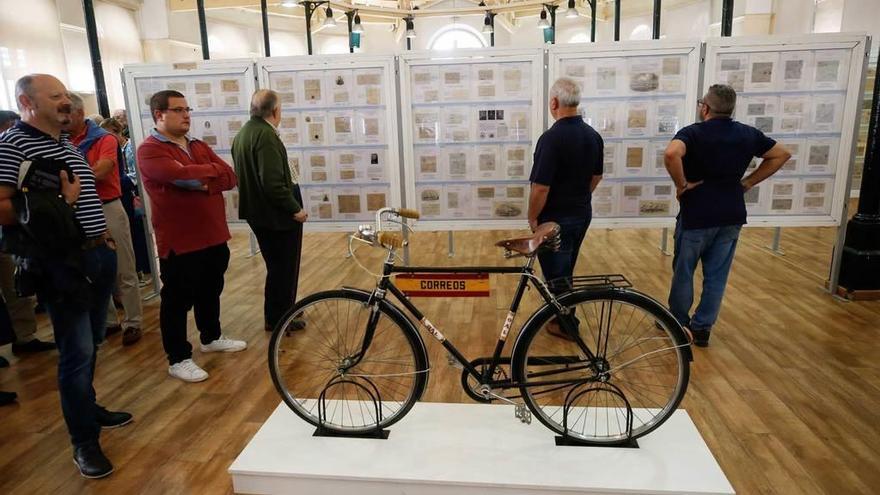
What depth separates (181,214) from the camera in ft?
9.70

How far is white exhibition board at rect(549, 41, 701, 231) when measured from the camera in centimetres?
405

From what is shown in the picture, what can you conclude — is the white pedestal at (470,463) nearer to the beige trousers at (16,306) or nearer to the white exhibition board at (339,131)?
the beige trousers at (16,306)

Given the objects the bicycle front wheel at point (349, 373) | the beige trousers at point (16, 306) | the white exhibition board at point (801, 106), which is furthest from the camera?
the white exhibition board at point (801, 106)

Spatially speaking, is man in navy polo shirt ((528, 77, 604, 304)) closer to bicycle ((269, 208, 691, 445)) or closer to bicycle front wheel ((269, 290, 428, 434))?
bicycle ((269, 208, 691, 445))

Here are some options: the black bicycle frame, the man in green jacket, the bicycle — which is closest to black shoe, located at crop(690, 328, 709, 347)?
the bicycle

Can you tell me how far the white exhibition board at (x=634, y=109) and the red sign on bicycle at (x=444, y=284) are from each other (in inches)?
96.3

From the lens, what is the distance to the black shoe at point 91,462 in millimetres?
2303

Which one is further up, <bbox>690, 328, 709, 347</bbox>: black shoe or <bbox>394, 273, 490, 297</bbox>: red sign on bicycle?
<bbox>394, 273, 490, 297</bbox>: red sign on bicycle

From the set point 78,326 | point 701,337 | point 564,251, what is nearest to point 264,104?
point 78,326

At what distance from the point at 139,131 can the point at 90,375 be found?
111 inches

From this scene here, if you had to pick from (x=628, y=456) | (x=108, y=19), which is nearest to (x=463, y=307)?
(x=628, y=456)

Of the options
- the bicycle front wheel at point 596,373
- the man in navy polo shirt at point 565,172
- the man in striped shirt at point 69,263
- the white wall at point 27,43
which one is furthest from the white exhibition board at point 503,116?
the white wall at point 27,43

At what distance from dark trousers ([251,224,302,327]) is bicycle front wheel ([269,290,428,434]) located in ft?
1.11

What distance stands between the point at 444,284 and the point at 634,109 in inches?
107
